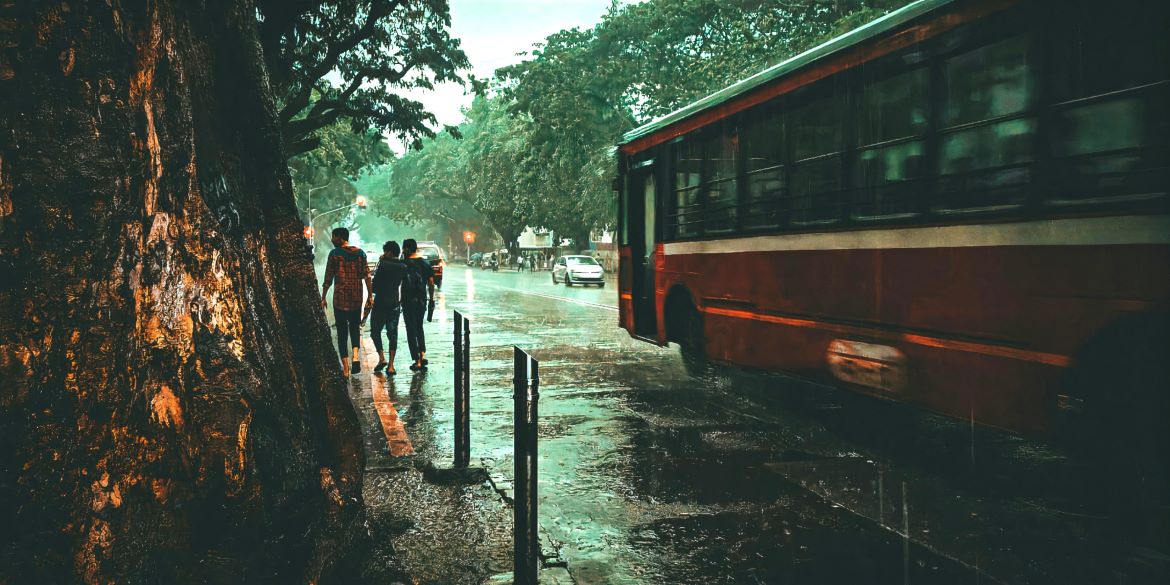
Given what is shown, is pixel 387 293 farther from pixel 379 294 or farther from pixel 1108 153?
pixel 1108 153

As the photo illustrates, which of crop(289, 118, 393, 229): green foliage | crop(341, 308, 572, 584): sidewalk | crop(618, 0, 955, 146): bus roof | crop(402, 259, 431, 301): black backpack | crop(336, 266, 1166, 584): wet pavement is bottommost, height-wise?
crop(336, 266, 1166, 584): wet pavement

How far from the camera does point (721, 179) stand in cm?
904

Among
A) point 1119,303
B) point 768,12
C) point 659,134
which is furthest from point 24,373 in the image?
point 768,12

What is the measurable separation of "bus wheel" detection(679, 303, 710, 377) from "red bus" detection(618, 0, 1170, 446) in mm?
614

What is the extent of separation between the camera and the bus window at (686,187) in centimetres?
963

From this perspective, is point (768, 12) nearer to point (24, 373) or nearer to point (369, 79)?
point (369, 79)

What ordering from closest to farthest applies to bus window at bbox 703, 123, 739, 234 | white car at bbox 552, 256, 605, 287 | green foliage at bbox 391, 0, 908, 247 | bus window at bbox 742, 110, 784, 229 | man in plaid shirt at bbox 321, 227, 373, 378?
bus window at bbox 742, 110, 784, 229 < bus window at bbox 703, 123, 739, 234 < man in plaid shirt at bbox 321, 227, 373, 378 < green foliage at bbox 391, 0, 908, 247 < white car at bbox 552, 256, 605, 287

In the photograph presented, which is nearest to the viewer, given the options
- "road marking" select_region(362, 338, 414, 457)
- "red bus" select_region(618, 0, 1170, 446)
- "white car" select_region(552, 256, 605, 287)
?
"red bus" select_region(618, 0, 1170, 446)

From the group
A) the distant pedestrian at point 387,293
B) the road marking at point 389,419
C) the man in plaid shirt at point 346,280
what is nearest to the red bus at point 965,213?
the road marking at point 389,419

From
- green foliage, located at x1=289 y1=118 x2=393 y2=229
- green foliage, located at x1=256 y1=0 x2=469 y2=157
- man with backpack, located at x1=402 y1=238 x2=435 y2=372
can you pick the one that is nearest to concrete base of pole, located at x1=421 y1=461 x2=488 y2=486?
man with backpack, located at x1=402 y1=238 x2=435 y2=372

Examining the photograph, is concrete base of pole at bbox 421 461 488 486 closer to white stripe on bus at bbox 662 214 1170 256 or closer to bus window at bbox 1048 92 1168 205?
white stripe on bus at bbox 662 214 1170 256

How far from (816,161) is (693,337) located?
10.5ft

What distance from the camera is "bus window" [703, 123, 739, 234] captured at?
875 cm

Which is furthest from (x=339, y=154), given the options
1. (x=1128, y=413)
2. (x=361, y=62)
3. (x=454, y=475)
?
(x=1128, y=413)
